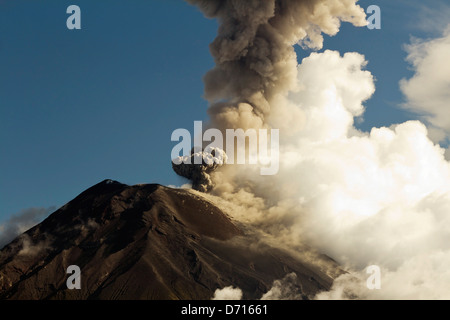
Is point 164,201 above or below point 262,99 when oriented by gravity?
below

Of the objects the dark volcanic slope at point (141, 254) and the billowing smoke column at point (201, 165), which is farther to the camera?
the billowing smoke column at point (201, 165)

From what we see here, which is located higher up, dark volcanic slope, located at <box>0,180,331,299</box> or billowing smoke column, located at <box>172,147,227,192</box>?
billowing smoke column, located at <box>172,147,227,192</box>

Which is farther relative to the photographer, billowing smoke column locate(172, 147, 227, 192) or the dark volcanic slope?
billowing smoke column locate(172, 147, 227, 192)

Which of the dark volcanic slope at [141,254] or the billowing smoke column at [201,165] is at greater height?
the billowing smoke column at [201,165]
